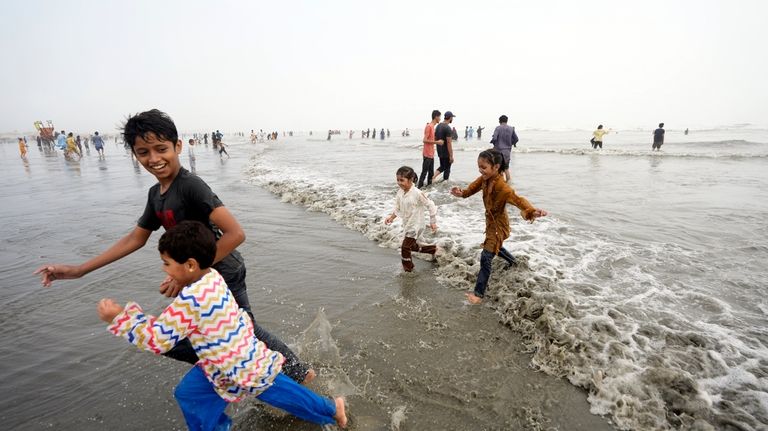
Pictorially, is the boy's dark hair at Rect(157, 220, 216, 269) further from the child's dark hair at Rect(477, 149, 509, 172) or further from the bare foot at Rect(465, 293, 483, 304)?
the bare foot at Rect(465, 293, 483, 304)

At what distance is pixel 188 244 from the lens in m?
1.67

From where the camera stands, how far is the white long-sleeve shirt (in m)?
4.75

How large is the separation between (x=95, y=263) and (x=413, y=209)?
345cm

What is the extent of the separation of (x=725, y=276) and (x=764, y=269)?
0.74 m

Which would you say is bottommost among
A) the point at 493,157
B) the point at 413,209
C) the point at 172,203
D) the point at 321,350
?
the point at 321,350

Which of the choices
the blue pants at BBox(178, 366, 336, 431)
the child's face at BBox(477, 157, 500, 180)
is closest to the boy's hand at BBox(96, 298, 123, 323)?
the blue pants at BBox(178, 366, 336, 431)

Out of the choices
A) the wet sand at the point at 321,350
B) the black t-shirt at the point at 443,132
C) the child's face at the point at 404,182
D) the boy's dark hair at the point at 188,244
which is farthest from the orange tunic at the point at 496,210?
the black t-shirt at the point at 443,132

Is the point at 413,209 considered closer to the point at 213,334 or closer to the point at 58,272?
the point at 213,334

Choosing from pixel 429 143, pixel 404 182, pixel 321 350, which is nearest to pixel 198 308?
pixel 321 350

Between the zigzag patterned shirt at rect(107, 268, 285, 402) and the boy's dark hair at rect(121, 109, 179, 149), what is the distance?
910 mm

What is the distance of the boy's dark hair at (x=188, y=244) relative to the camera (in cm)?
166

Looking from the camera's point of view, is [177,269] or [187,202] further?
[187,202]

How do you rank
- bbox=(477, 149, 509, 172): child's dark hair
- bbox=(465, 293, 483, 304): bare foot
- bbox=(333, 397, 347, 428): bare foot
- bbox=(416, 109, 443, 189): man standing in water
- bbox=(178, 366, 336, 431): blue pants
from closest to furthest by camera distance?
1. bbox=(178, 366, 336, 431): blue pants
2. bbox=(333, 397, 347, 428): bare foot
3. bbox=(477, 149, 509, 172): child's dark hair
4. bbox=(465, 293, 483, 304): bare foot
5. bbox=(416, 109, 443, 189): man standing in water

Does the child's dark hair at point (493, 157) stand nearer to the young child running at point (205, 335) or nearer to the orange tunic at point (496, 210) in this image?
the orange tunic at point (496, 210)
